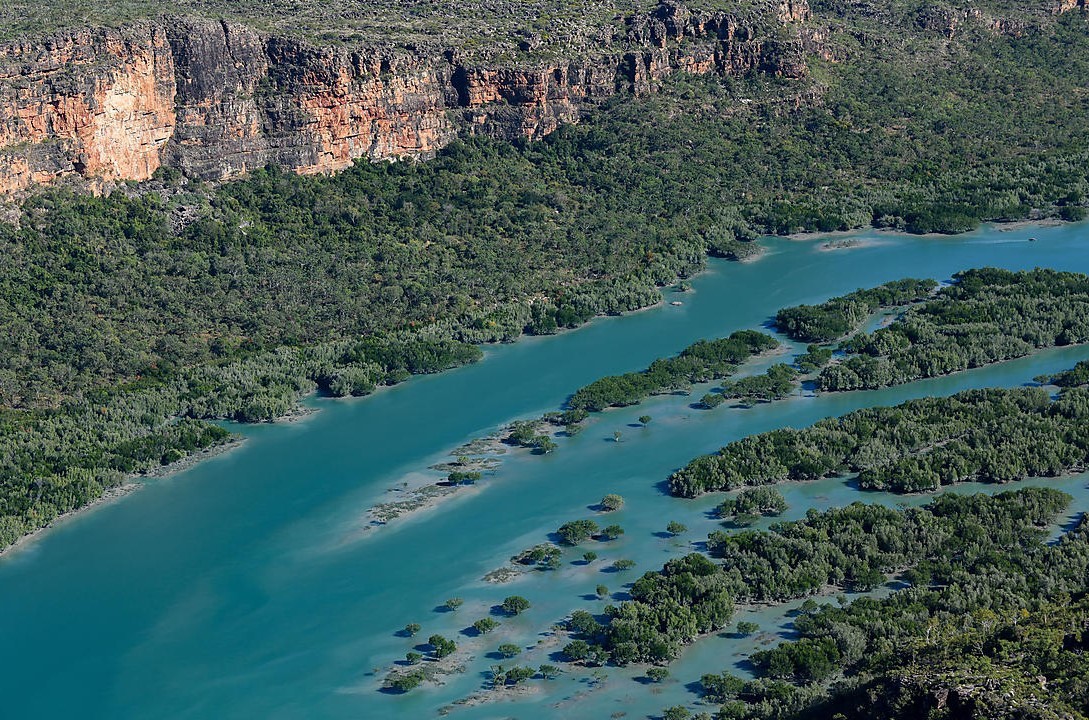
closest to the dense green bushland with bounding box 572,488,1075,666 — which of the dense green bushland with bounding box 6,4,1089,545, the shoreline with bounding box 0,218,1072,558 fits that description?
the shoreline with bounding box 0,218,1072,558

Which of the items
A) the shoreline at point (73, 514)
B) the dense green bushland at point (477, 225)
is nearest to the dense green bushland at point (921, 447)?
the dense green bushland at point (477, 225)

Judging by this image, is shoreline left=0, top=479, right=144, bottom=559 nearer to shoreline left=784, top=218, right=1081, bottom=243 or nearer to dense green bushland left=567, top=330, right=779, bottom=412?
dense green bushland left=567, top=330, right=779, bottom=412

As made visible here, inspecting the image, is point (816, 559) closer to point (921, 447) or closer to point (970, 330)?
point (921, 447)

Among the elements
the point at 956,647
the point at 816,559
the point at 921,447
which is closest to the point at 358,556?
the point at 816,559

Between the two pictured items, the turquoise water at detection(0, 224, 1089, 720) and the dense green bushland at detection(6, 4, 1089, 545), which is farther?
the dense green bushland at detection(6, 4, 1089, 545)

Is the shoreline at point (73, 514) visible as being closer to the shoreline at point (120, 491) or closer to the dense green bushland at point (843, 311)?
the shoreline at point (120, 491)
